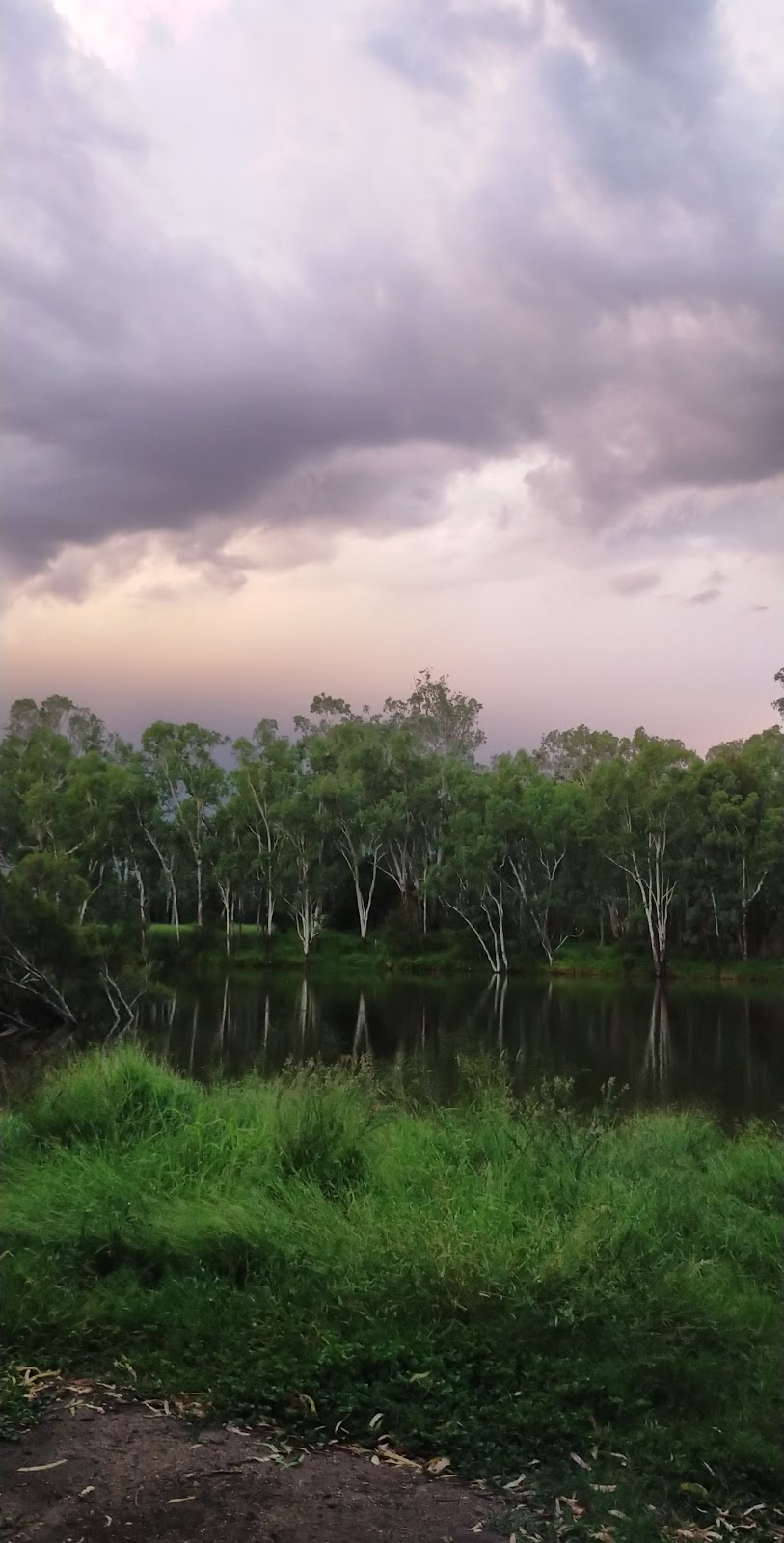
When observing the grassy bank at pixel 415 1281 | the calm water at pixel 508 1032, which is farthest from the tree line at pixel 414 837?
the grassy bank at pixel 415 1281

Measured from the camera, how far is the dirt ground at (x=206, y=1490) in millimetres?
3668

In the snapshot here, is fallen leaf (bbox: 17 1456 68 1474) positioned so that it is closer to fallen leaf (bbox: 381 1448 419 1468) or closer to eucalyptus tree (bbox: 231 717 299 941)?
fallen leaf (bbox: 381 1448 419 1468)

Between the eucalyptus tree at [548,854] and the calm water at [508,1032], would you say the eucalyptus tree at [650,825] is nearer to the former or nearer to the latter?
the eucalyptus tree at [548,854]

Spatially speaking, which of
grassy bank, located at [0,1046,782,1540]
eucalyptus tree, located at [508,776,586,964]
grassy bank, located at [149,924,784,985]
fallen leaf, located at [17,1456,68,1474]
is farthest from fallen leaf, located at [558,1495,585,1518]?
eucalyptus tree, located at [508,776,586,964]

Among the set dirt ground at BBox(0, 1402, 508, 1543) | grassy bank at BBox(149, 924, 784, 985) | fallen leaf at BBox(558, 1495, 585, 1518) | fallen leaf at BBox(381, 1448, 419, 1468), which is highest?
dirt ground at BBox(0, 1402, 508, 1543)

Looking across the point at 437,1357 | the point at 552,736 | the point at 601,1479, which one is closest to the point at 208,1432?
the point at 437,1357

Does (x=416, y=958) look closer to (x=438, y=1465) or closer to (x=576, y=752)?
(x=576, y=752)

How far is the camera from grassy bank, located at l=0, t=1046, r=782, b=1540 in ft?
15.2

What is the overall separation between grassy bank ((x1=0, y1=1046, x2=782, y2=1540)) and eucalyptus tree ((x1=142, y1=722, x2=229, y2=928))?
146 feet

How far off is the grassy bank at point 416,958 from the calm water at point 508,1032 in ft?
9.46

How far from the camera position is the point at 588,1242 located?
616 cm

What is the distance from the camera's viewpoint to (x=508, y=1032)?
1160 inches

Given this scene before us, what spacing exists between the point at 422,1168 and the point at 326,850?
47415 millimetres

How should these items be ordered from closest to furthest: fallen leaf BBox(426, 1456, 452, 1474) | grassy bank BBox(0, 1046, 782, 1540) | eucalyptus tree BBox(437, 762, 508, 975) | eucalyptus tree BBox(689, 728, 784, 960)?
fallen leaf BBox(426, 1456, 452, 1474) < grassy bank BBox(0, 1046, 782, 1540) < eucalyptus tree BBox(689, 728, 784, 960) < eucalyptus tree BBox(437, 762, 508, 975)
